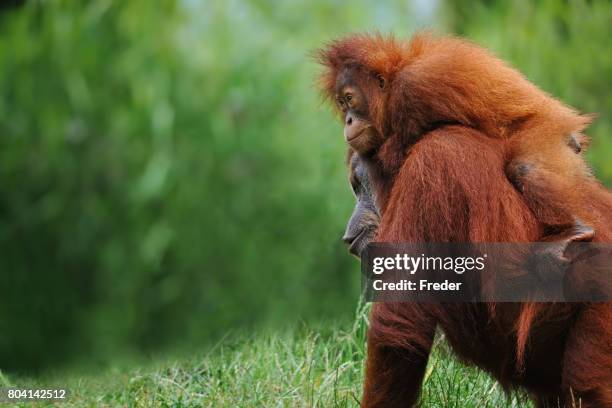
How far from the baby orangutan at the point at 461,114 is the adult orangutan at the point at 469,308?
72 millimetres

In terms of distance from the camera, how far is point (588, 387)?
391 cm

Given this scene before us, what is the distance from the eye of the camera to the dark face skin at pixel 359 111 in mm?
4395

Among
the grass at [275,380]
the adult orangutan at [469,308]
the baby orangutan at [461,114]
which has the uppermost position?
the baby orangutan at [461,114]

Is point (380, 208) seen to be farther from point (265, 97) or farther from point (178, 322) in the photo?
point (265, 97)

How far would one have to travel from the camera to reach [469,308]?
4188 millimetres

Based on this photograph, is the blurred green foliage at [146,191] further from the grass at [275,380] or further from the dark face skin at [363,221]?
the dark face skin at [363,221]

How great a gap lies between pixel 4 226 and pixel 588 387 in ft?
17.9

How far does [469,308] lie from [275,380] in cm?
129

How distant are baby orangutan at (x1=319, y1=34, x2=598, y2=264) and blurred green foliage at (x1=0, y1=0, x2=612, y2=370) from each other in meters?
3.25

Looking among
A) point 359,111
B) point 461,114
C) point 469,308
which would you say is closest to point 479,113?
point 461,114

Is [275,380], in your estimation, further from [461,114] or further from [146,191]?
[146,191]

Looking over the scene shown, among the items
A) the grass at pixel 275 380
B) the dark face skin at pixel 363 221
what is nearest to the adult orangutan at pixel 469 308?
the dark face skin at pixel 363 221
